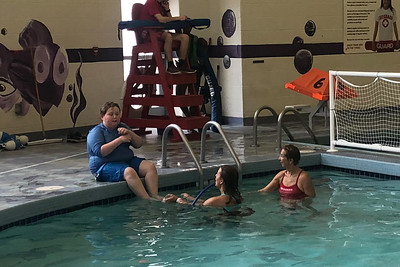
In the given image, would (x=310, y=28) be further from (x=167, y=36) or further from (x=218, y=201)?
(x=218, y=201)

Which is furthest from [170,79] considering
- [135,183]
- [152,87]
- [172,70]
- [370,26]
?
[370,26]

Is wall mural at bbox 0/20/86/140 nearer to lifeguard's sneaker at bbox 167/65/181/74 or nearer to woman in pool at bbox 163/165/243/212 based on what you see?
lifeguard's sneaker at bbox 167/65/181/74

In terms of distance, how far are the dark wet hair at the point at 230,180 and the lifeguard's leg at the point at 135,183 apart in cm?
100

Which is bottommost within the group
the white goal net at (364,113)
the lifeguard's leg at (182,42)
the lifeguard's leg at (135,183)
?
the lifeguard's leg at (135,183)

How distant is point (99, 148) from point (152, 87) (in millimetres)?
4201

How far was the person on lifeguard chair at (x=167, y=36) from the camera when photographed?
1074cm

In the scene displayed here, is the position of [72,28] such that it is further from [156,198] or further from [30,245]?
[30,245]

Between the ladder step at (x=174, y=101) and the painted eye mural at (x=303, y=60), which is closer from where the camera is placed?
the ladder step at (x=174, y=101)

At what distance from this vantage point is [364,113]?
13.1 meters

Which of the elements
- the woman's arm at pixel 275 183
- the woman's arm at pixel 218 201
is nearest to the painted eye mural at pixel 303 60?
the woman's arm at pixel 275 183

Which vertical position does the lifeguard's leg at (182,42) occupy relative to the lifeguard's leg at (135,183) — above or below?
above

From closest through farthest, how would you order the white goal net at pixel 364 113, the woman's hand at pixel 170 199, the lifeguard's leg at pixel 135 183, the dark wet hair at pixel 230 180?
the dark wet hair at pixel 230 180 → the woman's hand at pixel 170 199 → the lifeguard's leg at pixel 135 183 → the white goal net at pixel 364 113

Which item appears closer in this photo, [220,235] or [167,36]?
[220,235]

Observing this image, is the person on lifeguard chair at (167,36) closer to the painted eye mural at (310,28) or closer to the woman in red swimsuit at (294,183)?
the painted eye mural at (310,28)
